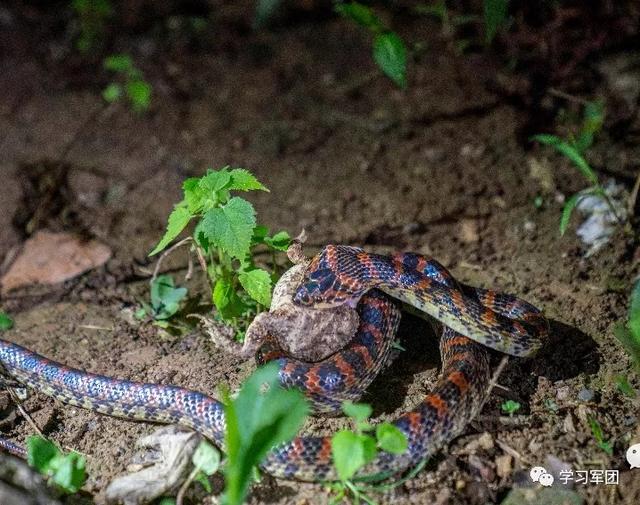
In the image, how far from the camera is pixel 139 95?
375 inches

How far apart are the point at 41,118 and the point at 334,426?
6.42 meters

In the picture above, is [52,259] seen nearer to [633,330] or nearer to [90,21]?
[90,21]

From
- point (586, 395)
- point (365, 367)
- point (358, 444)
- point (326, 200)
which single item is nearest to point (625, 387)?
point (586, 395)

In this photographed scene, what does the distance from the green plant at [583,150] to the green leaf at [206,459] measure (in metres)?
3.51

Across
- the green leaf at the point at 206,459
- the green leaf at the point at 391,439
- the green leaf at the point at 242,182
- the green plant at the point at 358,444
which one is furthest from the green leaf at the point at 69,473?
the green leaf at the point at 242,182

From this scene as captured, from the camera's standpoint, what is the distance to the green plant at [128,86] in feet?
31.3

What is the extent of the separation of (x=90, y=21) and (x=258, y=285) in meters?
6.80

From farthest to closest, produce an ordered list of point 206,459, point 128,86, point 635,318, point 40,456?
point 128,86 → point 206,459 → point 40,456 → point 635,318

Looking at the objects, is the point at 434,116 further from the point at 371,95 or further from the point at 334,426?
the point at 334,426

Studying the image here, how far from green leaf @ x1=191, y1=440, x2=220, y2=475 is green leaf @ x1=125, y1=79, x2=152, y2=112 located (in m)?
5.92

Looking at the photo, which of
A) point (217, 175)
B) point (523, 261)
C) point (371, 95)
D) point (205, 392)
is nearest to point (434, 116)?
point (371, 95)

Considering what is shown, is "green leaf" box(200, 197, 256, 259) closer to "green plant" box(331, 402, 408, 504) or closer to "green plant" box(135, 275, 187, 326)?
"green plant" box(135, 275, 187, 326)

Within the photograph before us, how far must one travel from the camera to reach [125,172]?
8.73m

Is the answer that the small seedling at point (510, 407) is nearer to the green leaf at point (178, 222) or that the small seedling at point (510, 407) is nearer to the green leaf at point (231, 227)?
the green leaf at point (231, 227)
